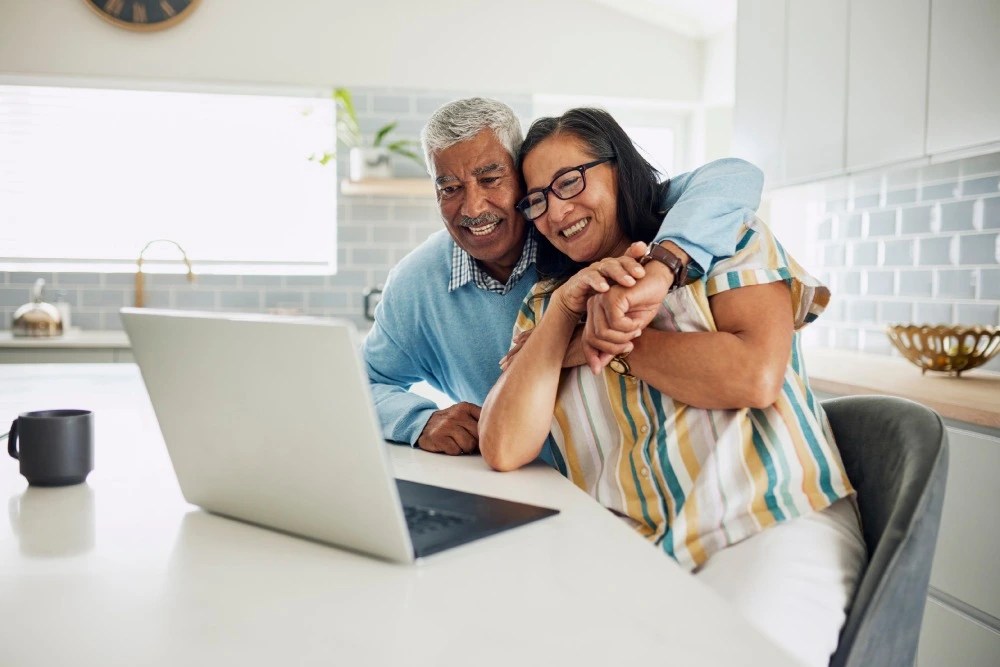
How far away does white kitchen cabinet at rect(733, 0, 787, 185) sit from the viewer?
10.6 ft

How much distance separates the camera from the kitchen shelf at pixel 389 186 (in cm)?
421

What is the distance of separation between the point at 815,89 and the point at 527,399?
2.11m

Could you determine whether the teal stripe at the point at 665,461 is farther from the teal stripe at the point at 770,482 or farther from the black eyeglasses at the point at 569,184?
the black eyeglasses at the point at 569,184

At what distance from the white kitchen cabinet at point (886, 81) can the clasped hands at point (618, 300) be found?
5.12 ft

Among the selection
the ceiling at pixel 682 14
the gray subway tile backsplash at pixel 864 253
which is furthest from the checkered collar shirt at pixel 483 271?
the ceiling at pixel 682 14

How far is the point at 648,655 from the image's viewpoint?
0.64 m

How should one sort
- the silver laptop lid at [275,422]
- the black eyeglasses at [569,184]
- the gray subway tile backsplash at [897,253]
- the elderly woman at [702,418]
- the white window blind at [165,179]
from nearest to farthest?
the silver laptop lid at [275,422]
the elderly woman at [702,418]
the black eyeglasses at [569,184]
the gray subway tile backsplash at [897,253]
the white window blind at [165,179]

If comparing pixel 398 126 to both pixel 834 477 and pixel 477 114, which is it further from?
pixel 834 477

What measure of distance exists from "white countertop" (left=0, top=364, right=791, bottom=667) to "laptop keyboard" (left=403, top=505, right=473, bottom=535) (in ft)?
0.22

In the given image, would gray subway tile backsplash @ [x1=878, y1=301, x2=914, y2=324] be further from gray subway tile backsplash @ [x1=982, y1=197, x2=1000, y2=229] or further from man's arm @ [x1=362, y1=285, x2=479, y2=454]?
man's arm @ [x1=362, y1=285, x2=479, y2=454]

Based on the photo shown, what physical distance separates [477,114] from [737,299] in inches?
28.0

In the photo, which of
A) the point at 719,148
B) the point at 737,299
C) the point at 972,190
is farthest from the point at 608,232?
the point at 719,148

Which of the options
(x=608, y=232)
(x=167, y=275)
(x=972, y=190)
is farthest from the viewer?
(x=167, y=275)

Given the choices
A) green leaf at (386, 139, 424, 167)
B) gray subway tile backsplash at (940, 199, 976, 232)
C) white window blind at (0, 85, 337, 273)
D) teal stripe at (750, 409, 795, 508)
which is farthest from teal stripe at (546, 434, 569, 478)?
white window blind at (0, 85, 337, 273)
